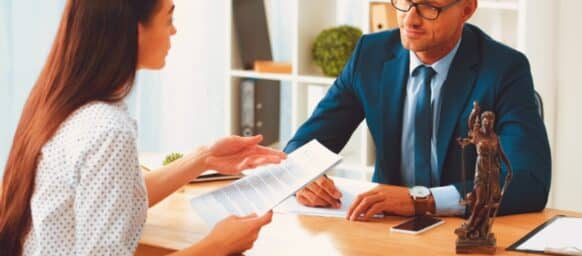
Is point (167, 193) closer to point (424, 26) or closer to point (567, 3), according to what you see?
point (424, 26)

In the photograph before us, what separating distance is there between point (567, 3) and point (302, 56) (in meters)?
1.12

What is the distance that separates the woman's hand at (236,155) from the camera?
2.44 m

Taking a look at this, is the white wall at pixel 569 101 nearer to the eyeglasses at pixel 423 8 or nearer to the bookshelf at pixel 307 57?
the bookshelf at pixel 307 57

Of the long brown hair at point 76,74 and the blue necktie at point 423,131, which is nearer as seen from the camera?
the long brown hair at point 76,74

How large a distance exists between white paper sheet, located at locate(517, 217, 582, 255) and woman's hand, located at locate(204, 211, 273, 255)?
0.56 metres

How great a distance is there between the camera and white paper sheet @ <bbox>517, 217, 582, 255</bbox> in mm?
2080

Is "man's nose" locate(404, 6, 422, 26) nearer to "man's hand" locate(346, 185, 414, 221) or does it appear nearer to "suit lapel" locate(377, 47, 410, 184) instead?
"suit lapel" locate(377, 47, 410, 184)

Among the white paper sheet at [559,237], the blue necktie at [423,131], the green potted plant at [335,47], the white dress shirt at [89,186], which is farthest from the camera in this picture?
the green potted plant at [335,47]

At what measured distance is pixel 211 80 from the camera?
480 centimetres

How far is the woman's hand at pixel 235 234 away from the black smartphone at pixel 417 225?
13.9 inches

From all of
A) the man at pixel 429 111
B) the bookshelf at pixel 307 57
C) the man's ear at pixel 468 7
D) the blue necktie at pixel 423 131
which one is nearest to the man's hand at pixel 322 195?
the man at pixel 429 111

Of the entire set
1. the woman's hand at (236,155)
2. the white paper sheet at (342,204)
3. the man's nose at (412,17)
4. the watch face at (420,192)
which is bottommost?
the white paper sheet at (342,204)

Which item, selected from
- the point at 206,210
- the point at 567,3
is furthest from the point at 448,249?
the point at 567,3

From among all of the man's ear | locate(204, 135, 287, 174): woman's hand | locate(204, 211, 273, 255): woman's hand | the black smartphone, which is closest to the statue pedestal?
the black smartphone
